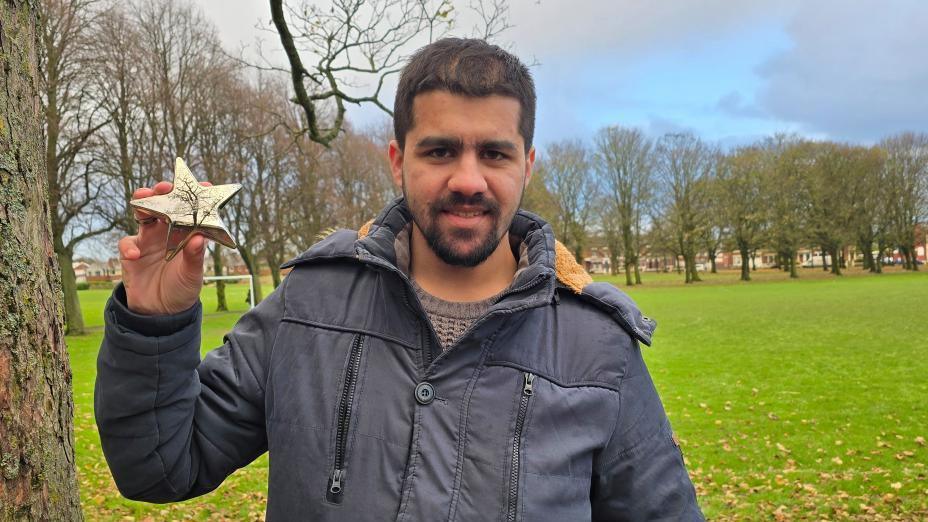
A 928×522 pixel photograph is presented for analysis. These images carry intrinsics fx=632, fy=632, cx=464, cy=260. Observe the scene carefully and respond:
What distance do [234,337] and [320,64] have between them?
6.74 meters

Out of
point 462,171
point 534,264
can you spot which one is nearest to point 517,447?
point 534,264

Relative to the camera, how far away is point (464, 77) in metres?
2.05

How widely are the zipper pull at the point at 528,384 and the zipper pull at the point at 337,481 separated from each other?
23.1 inches

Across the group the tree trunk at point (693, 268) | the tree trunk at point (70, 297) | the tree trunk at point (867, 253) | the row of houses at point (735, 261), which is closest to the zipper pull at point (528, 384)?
the tree trunk at point (70, 297)

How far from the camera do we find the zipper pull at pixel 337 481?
5.88 feet

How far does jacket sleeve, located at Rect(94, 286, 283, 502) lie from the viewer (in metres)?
1.69

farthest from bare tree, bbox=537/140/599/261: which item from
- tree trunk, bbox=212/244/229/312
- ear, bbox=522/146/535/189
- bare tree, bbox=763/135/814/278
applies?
ear, bbox=522/146/535/189

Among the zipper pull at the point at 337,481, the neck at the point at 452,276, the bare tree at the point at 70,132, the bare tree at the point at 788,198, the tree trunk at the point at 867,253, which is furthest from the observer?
the tree trunk at the point at 867,253

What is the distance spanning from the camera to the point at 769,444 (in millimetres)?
9250

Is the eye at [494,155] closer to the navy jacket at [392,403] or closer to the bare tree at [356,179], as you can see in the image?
the navy jacket at [392,403]

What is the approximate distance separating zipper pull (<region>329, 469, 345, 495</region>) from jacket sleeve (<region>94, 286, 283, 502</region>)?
0.39m

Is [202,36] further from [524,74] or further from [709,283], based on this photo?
[709,283]

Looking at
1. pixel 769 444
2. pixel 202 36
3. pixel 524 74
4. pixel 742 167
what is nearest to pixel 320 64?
pixel 524 74

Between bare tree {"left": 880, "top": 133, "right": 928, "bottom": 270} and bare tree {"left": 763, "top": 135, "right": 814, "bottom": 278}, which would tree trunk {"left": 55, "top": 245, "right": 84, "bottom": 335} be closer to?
bare tree {"left": 763, "top": 135, "right": 814, "bottom": 278}
